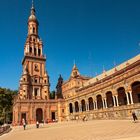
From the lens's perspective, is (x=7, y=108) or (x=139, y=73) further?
(x=7, y=108)

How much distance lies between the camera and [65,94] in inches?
3054

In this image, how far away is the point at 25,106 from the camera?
54188 mm

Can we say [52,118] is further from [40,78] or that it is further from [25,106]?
[40,78]

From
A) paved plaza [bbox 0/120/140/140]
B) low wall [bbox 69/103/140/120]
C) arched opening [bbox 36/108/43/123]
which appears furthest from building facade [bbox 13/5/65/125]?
paved plaza [bbox 0/120/140/140]

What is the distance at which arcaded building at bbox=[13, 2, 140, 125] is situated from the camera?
4056 cm

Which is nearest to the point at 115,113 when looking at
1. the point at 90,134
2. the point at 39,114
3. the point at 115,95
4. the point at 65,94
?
the point at 115,95

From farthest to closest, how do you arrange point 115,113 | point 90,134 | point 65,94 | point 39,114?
1. point 65,94
2. point 39,114
3. point 115,113
4. point 90,134

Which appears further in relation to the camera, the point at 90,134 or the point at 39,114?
the point at 39,114

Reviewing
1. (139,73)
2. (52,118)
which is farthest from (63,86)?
(139,73)

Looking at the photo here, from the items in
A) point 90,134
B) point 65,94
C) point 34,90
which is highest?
point 34,90

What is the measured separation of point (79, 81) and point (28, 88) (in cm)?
2069

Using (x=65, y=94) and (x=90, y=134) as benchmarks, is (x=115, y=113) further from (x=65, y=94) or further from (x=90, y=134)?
(x=65, y=94)

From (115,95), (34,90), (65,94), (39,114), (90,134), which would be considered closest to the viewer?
(90,134)

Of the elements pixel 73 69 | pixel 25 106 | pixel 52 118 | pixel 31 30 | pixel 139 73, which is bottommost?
pixel 52 118
